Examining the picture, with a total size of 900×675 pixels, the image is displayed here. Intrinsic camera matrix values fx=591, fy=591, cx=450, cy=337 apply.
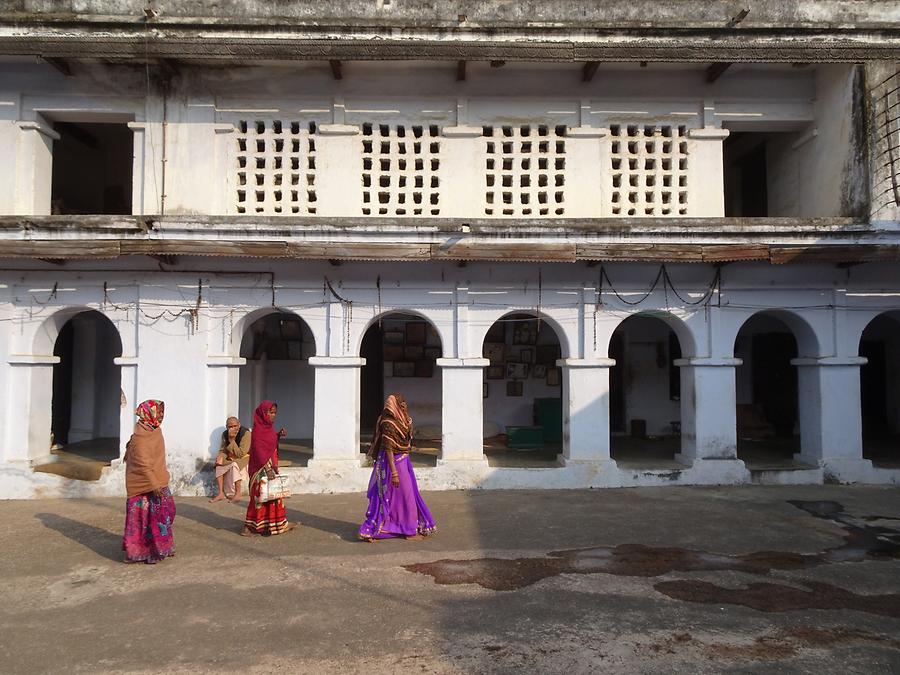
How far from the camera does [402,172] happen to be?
851cm

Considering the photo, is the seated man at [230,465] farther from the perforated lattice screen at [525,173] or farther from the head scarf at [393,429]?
the perforated lattice screen at [525,173]

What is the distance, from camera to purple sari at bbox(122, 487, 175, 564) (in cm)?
553

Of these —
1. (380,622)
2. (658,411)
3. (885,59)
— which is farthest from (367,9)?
(658,411)

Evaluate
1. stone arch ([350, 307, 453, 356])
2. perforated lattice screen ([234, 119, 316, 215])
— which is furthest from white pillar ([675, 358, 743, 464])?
perforated lattice screen ([234, 119, 316, 215])

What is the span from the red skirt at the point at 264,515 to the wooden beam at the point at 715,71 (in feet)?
26.4

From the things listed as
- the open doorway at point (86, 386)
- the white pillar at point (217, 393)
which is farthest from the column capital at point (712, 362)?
the open doorway at point (86, 386)

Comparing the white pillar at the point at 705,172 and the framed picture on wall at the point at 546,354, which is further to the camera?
the framed picture on wall at the point at 546,354

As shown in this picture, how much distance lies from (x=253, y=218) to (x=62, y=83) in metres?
3.43

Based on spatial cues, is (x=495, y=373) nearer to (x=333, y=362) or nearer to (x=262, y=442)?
(x=333, y=362)

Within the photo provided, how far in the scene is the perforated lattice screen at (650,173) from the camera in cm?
852

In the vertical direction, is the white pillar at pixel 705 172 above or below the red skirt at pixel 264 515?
above

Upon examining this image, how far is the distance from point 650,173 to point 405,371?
579 cm

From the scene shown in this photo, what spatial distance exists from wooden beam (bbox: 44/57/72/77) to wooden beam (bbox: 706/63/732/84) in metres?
8.89

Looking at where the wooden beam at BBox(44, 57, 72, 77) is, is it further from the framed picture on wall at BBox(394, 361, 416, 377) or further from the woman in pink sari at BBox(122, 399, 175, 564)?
the framed picture on wall at BBox(394, 361, 416, 377)
